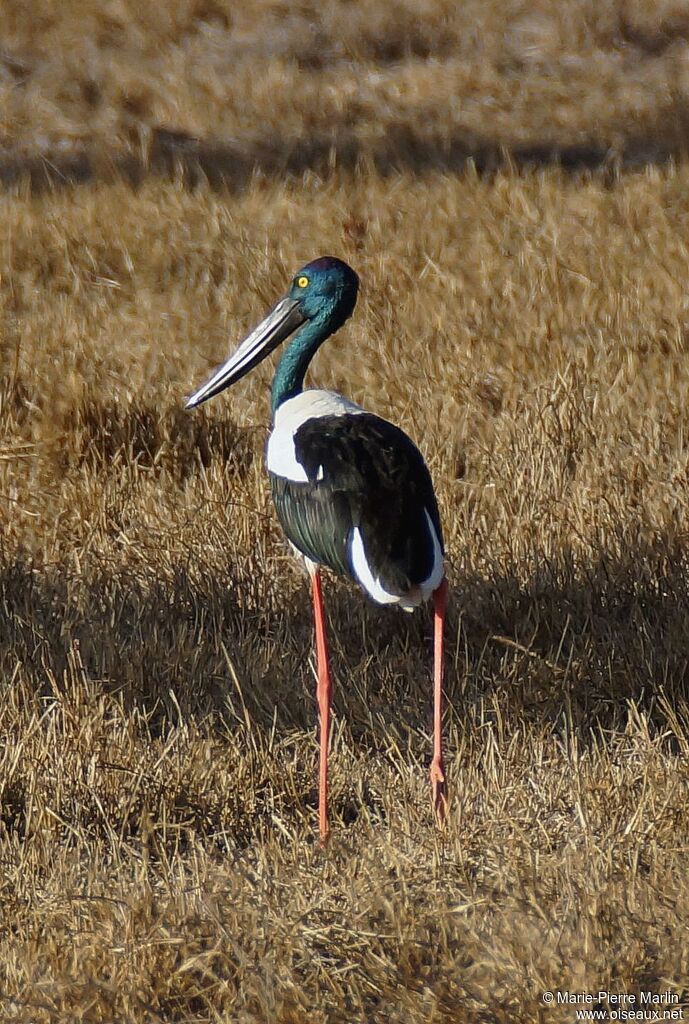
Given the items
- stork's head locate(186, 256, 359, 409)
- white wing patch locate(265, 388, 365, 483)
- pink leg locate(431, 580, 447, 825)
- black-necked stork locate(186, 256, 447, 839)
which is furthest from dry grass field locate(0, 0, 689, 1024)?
stork's head locate(186, 256, 359, 409)

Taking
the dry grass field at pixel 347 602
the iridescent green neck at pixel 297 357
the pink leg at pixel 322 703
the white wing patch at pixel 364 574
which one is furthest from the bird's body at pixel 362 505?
the dry grass field at pixel 347 602

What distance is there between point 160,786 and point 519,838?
86 centimetres

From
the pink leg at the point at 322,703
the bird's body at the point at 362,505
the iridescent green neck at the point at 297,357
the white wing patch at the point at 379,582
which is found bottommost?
the pink leg at the point at 322,703

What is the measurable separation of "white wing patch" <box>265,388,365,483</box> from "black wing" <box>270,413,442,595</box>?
26mm

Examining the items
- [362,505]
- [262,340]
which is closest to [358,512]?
[362,505]

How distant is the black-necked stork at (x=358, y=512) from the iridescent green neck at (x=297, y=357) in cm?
17

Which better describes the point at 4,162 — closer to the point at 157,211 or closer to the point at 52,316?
the point at 157,211

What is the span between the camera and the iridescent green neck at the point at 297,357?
436cm

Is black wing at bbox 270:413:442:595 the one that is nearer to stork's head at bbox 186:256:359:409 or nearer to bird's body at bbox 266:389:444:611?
bird's body at bbox 266:389:444:611

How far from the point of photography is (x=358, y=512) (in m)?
3.64

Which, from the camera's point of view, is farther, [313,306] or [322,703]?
[313,306]

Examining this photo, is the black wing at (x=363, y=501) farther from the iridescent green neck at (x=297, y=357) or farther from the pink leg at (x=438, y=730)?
the iridescent green neck at (x=297, y=357)

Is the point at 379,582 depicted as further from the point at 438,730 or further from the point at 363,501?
the point at 438,730

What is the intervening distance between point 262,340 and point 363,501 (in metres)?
1.00
